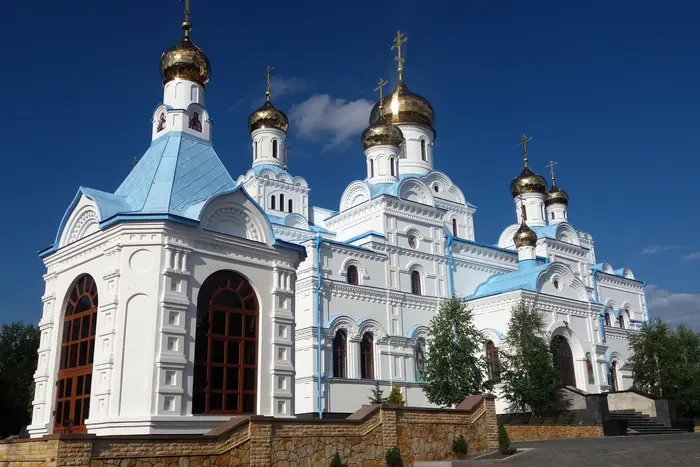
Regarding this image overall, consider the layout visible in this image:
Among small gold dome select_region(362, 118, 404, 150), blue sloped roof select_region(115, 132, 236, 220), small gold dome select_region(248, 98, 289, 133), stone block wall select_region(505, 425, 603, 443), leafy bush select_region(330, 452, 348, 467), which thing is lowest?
leafy bush select_region(330, 452, 348, 467)

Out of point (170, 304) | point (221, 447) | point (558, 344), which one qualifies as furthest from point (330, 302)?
point (221, 447)

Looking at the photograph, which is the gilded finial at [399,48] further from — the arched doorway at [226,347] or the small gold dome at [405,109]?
the arched doorway at [226,347]

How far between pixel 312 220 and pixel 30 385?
15.0m

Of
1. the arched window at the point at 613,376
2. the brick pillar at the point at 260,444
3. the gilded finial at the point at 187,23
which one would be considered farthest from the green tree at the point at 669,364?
the gilded finial at the point at 187,23

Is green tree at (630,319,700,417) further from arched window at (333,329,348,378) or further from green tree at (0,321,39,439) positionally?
green tree at (0,321,39,439)

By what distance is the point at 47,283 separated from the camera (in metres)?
14.6

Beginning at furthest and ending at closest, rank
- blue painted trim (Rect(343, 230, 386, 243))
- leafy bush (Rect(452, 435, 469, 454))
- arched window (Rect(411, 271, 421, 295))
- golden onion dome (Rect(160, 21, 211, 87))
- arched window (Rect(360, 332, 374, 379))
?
1. arched window (Rect(411, 271, 421, 295))
2. blue painted trim (Rect(343, 230, 386, 243))
3. arched window (Rect(360, 332, 374, 379))
4. golden onion dome (Rect(160, 21, 211, 87))
5. leafy bush (Rect(452, 435, 469, 454))

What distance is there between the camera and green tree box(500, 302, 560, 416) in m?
21.0

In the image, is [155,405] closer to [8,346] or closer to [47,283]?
[47,283]

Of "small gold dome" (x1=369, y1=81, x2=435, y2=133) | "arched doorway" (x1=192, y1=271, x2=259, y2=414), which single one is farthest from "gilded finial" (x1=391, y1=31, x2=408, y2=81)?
"arched doorway" (x1=192, y1=271, x2=259, y2=414)

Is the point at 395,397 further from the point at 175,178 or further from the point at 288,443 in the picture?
the point at 288,443

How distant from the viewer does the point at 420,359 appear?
24.4m

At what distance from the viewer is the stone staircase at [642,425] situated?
835 inches

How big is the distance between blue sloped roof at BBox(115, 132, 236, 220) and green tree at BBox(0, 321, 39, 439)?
61.7ft
